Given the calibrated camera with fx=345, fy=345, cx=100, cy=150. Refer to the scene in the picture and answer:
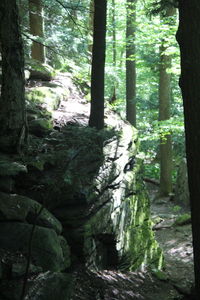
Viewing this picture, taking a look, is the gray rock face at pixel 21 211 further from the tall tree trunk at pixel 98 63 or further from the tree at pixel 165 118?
the tree at pixel 165 118

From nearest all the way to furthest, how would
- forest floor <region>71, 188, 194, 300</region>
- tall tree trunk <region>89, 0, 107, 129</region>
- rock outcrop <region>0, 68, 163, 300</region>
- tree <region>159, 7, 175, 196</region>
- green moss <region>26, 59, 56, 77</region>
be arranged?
rock outcrop <region>0, 68, 163, 300</region>, forest floor <region>71, 188, 194, 300</region>, tall tree trunk <region>89, 0, 107, 129</region>, green moss <region>26, 59, 56, 77</region>, tree <region>159, 7, 175, 196</region>

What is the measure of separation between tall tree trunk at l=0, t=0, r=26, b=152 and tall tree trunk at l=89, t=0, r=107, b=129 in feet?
8.39

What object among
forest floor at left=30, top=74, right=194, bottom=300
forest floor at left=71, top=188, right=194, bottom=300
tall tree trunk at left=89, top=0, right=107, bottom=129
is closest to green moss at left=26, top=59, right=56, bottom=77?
forest floor at left=30, top=74, right=194, bottom=300

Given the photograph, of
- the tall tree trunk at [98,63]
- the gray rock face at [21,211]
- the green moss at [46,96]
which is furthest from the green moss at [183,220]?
the gray rock face at [21,211]

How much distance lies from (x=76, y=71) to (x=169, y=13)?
5049mm

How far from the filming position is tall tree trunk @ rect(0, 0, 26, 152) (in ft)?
19.0

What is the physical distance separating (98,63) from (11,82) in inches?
114

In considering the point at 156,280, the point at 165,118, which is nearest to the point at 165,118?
the point at 165,118

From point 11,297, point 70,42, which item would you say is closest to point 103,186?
point 11,297

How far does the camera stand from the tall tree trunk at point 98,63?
8062 millimetres

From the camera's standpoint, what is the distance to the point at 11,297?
158 inches

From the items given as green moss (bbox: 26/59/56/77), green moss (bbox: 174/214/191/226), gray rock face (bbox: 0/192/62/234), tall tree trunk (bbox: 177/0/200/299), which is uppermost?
green moss (bbox: 26/59/56/77)

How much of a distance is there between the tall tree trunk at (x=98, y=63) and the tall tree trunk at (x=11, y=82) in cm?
256

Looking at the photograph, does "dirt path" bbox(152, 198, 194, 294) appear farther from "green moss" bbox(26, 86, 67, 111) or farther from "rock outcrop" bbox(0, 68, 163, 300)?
"green moss" bbox(26, 86, 67, 111)
